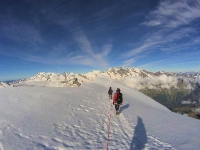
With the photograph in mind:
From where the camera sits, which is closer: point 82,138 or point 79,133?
point 82,138

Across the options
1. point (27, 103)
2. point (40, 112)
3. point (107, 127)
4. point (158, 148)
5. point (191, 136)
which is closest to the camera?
point (158, 148)

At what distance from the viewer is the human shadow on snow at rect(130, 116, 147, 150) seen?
36.0 ft

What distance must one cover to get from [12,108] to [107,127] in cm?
1006

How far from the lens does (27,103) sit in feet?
61.8

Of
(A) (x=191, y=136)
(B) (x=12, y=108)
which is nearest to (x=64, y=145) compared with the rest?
(B) (x=12, y=108)

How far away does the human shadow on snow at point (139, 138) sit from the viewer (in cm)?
1096

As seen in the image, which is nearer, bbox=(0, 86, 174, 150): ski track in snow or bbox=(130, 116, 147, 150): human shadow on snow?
bbox=(0, 86, 174, 150): ski track in snow

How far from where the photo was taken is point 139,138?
1248 centimetres

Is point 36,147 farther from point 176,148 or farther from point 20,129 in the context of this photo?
point 176,148

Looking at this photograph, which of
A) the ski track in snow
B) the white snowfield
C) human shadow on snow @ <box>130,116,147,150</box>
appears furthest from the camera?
human shadow on snow @ <box>130,116,147,150</box>

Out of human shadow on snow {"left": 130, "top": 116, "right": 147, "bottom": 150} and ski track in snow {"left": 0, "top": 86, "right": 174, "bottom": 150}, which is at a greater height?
ski track in snow {"left": 0, "top": 86, "right": 174, "bottom": 150}

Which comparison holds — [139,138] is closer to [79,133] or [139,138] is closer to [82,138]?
[82,138]

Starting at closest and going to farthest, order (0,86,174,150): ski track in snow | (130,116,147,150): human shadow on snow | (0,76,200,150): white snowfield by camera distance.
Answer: (0,86,174,150): ski track in snow, (0,76,200,150): white snowfield, (130,116,147,150): human shadow on snow

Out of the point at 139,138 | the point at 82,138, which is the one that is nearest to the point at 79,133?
the point at 82,138
